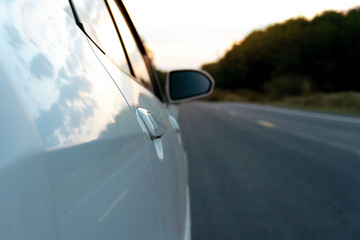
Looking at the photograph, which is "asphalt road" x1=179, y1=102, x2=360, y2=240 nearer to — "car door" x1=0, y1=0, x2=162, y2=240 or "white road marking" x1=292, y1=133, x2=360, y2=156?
"white road marking" x1=292, y1=133, x2=360, y2=156

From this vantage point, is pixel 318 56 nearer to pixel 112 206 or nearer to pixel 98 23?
pixel 98 23

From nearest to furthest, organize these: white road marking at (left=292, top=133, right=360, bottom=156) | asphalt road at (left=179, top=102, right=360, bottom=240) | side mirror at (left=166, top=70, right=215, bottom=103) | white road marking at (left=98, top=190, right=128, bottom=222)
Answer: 1. white road marking at (left=98, top=190, right=128, bottom=222)
2. side mirror at (left=166, top=70, right=215, bottom=103)
3. asphalt road at (left=179, top=102, right=360, bottom=240)
4. white road marking at (left=292, top=133, right=360, bottom=156)

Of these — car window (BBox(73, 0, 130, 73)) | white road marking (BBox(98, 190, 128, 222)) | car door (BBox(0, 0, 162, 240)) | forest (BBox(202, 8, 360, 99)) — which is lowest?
forest (BBox(202, 8, 360, 99))

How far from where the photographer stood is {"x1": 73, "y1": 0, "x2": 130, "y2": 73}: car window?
1.81 meters

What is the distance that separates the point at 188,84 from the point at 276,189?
329 centimetres

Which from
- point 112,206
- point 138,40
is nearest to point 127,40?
point 138,40

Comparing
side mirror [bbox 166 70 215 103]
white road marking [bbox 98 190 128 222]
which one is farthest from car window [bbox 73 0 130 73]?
side mirror [bbox 166 70 215 103]

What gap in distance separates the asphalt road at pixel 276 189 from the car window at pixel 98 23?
9.07ft

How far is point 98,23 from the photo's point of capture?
7.13 feet

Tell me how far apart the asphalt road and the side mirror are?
1.50 m

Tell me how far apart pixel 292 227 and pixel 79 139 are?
4131 mm

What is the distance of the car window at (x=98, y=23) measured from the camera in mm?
1806

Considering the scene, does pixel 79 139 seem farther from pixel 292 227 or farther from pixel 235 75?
pixel 235 75

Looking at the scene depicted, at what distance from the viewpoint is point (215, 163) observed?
9.39 meters
